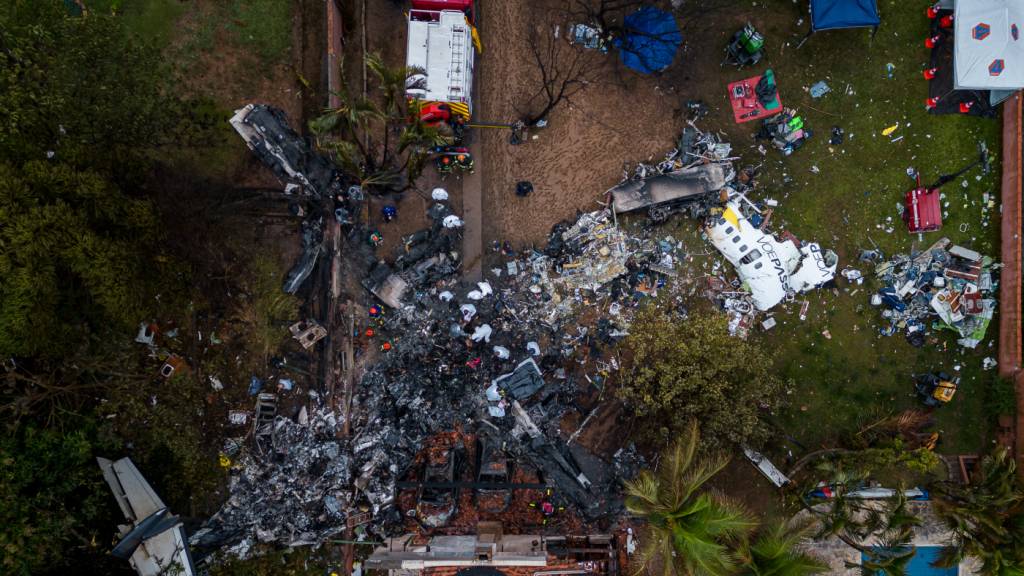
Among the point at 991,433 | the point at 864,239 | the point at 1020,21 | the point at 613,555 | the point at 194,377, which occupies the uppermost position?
the point at 1020,21

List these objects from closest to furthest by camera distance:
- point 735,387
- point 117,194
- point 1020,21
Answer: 1. point 117,194
2. point 735,387
3. point 1020,21

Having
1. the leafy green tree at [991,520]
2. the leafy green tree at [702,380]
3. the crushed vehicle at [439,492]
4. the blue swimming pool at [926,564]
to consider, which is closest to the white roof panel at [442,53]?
the leafy green tree at [702,380]

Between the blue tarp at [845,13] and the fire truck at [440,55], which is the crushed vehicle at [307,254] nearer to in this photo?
the fire truck at [440,55]

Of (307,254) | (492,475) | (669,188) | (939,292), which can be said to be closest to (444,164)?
(307,254)

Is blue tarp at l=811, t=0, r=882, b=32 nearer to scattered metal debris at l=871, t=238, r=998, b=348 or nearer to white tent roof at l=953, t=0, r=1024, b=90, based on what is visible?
white tent roof at l=953, t=0, r=1024, b=90

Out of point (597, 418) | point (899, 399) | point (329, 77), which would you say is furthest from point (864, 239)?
point (329, 77)

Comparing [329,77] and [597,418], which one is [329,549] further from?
[329,77]

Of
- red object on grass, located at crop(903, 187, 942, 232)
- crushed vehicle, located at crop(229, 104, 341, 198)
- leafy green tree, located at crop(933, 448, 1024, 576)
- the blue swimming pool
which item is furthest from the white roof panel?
the blue swimming pool
